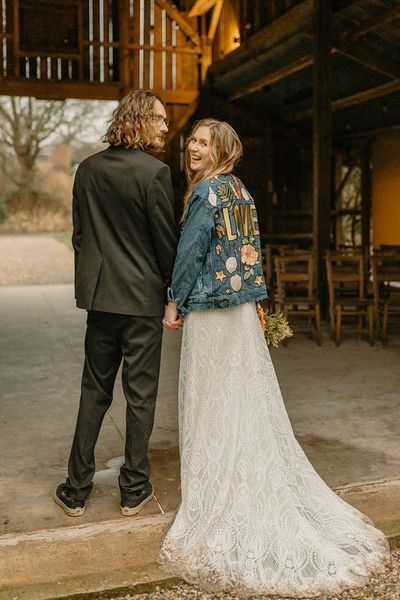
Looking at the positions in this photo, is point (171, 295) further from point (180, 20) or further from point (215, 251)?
point (180, 20)

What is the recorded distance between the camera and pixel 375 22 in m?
8.48

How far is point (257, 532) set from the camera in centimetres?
279

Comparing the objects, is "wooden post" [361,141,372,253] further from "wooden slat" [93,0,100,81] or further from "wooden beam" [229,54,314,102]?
"wooden slat" [93,0,100,81]

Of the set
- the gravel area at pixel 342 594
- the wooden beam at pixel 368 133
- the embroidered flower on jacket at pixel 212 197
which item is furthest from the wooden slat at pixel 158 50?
the gravel area at pixel 342 594

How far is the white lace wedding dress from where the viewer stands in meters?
2.74

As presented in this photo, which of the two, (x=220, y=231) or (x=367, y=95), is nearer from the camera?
(x=220, y=231)

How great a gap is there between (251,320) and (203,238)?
0.39 m

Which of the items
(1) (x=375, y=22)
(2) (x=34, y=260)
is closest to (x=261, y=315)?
(1) (x=375, y=22)

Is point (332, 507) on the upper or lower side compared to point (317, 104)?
lower

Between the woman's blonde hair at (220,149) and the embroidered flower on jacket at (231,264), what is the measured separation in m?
0.29

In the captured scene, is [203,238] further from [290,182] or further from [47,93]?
[290,182]

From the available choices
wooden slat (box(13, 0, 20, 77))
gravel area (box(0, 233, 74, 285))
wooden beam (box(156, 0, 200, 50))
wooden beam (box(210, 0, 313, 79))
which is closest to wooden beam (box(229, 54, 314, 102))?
wooden beam (box(210, 0, 313, 79))

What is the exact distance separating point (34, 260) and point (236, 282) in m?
15.6

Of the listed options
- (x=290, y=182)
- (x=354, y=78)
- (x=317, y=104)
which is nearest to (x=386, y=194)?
(x=290, y=182)
